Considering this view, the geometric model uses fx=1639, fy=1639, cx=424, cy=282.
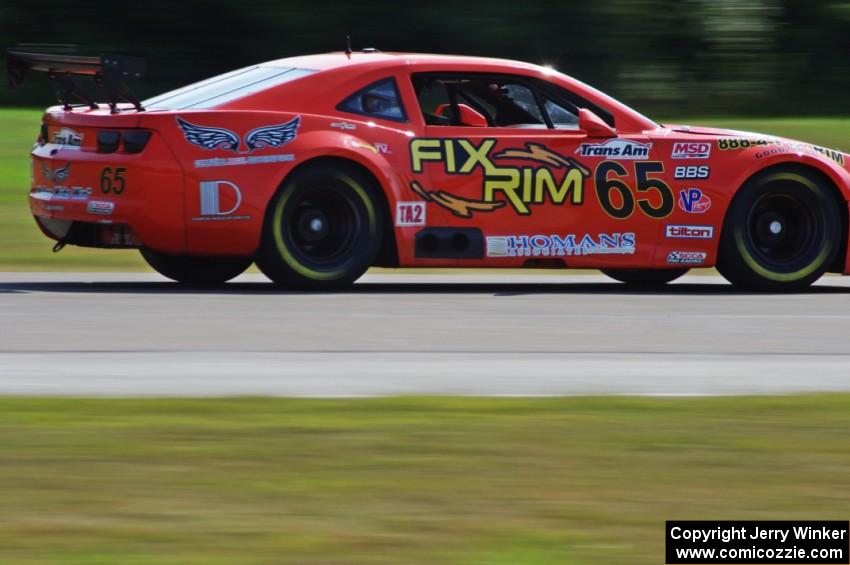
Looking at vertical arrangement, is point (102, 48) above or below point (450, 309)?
above

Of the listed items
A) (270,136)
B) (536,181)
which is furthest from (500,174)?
(270,136)

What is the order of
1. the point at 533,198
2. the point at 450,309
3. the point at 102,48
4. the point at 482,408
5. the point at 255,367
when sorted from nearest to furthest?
1. the point at 482,408
2. the point at 255,367
3. the point at 450,309
4. the point at 533,198
5. the point at 102,48

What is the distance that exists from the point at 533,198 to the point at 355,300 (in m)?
1.33

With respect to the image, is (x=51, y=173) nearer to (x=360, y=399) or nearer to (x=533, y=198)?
(x=533, y=198)

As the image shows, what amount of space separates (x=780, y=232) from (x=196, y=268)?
3.83m

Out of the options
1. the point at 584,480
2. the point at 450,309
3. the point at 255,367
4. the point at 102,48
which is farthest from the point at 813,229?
the point at 102,48

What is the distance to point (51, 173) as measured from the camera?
9.83 meters

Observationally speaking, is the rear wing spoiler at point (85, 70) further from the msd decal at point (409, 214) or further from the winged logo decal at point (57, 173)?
the msd decal at point (409, 214)

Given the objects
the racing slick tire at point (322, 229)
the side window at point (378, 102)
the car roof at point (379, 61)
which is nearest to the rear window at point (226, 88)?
the car roof at point (379, 61)

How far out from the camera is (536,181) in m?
10.1

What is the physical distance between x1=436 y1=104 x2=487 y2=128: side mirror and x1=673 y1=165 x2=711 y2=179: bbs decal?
1250 millimetres

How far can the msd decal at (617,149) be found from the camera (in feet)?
33.4

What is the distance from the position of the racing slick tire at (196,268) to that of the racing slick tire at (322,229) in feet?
2.41

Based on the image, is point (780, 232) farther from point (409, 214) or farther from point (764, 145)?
point (409, 214)
